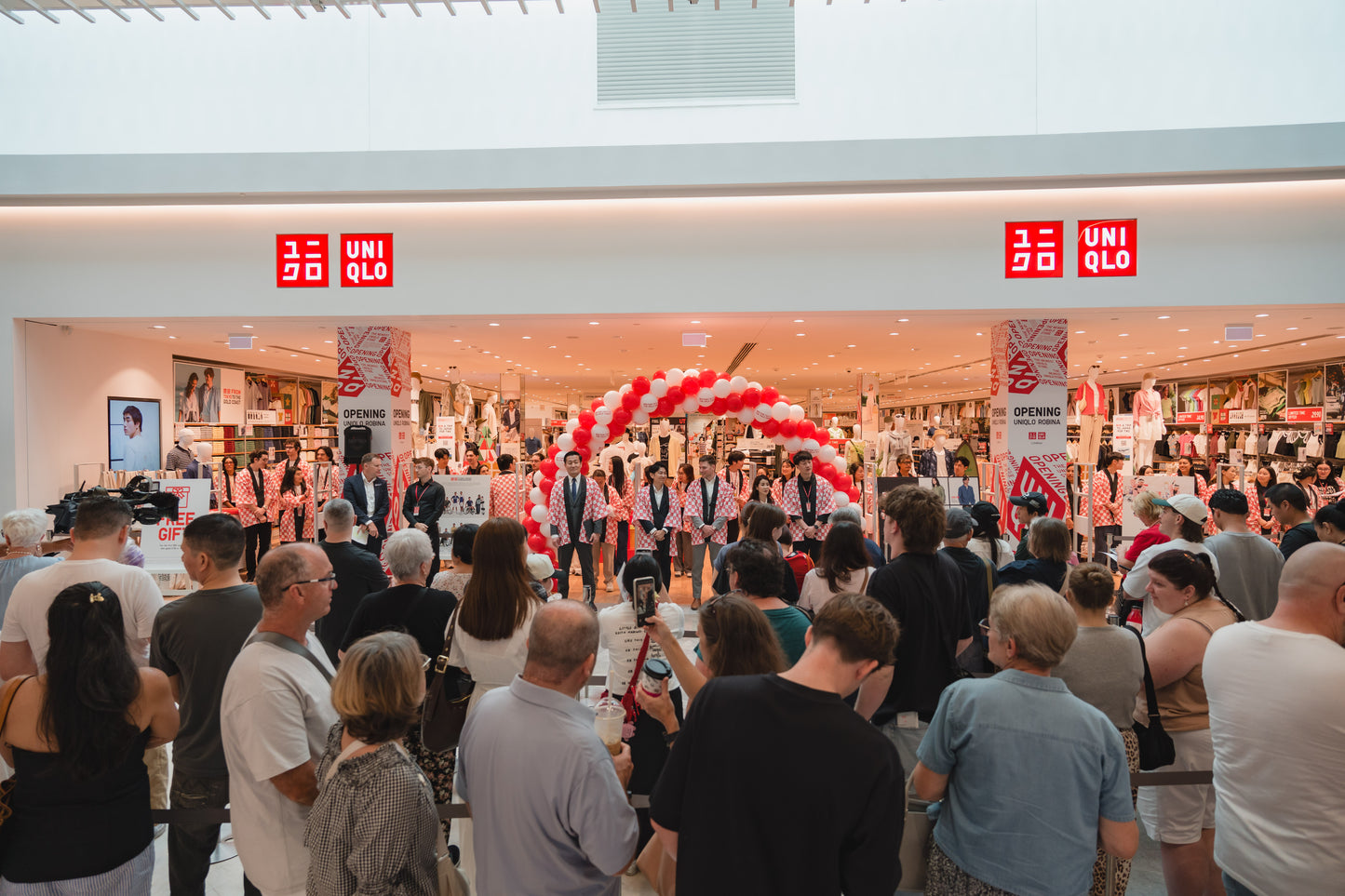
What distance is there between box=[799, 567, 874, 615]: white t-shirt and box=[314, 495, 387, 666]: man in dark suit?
83.2 inches

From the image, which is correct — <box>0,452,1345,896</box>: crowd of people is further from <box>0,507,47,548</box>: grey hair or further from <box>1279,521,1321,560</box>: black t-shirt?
<box>1279,521,1321,560</box>: black t-shirt

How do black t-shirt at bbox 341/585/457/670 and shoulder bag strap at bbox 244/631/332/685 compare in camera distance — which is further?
black t-shirt at bbox 341/585/457/670

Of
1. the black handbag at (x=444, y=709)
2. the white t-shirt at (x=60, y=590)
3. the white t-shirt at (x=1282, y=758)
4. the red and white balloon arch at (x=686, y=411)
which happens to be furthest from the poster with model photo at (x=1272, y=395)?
the white t-shirt at (x=60, y=590)

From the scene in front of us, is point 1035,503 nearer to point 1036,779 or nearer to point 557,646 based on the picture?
point 1036,779

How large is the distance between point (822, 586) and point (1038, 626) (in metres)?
1.73

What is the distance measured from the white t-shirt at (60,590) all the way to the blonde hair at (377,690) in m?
1.47

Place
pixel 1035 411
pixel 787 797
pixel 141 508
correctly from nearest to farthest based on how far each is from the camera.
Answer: pixel 787 797, pixel 141 508, pixel 1035 411

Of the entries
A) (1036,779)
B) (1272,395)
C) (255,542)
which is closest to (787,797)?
(1036,779)

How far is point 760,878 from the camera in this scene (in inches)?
60.1

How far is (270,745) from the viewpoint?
2037 millimetres

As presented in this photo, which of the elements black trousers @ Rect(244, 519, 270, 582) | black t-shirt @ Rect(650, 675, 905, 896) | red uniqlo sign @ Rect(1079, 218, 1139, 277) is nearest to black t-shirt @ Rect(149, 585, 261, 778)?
black t-shirt @ Rect(650, 675, 905, 896)

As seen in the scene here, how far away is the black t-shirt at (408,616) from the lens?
2.95 m

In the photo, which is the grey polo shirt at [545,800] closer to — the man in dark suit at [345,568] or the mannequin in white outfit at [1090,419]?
the man in dark suit at [345,568]

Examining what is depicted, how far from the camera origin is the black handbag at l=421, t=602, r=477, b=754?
100 inches
